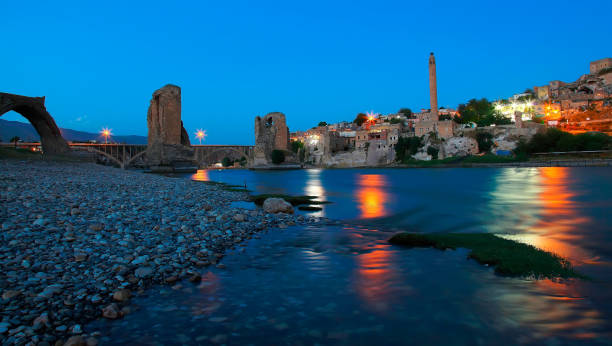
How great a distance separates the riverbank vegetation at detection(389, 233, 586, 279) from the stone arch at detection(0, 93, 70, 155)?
37217 mm

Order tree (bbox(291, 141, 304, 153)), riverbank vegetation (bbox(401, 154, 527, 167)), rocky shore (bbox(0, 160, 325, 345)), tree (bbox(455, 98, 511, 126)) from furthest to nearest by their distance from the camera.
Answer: tree (bbox(291, 141, 304, 153)), tree (bbox(455, 98, 511, 126)), riverbank vegetation (bbox(401, 154, 527, 167)), rocky shore (bbox(0, 160, 325, 345))

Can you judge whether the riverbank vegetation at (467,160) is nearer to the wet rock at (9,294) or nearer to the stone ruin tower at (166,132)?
the stone ruin tower at (166,132)

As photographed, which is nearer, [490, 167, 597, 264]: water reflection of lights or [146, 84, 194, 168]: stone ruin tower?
[490, 167, 597, 264]: water reflection of lights

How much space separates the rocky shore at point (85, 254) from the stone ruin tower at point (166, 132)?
6193cm

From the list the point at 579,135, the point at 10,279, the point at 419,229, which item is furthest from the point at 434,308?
the point at 579,135

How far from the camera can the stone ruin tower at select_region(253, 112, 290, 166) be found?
108750 mm

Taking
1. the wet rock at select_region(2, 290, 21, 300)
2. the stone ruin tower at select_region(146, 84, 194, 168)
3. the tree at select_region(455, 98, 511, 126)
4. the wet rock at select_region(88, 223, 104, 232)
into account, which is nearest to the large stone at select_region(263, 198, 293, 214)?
the wet rock at select_region(88, 223, 104, 232)

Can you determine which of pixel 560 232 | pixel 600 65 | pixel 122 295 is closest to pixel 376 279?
pixel 122 295

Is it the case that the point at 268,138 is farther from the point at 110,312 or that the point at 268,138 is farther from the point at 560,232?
the point at 110,312

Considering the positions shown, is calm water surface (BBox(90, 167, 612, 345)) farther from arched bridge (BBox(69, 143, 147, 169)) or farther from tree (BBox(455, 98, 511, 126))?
tree (BBox(455, 98, 511, 126))

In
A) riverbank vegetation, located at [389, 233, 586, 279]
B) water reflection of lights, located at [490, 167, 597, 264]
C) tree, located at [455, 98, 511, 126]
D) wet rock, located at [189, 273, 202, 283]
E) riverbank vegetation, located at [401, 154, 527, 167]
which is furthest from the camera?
tree, located at [455, 98, 511, 126]

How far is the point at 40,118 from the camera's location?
114 feet

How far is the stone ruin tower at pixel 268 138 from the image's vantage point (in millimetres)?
108750

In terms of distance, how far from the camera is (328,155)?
114 m
